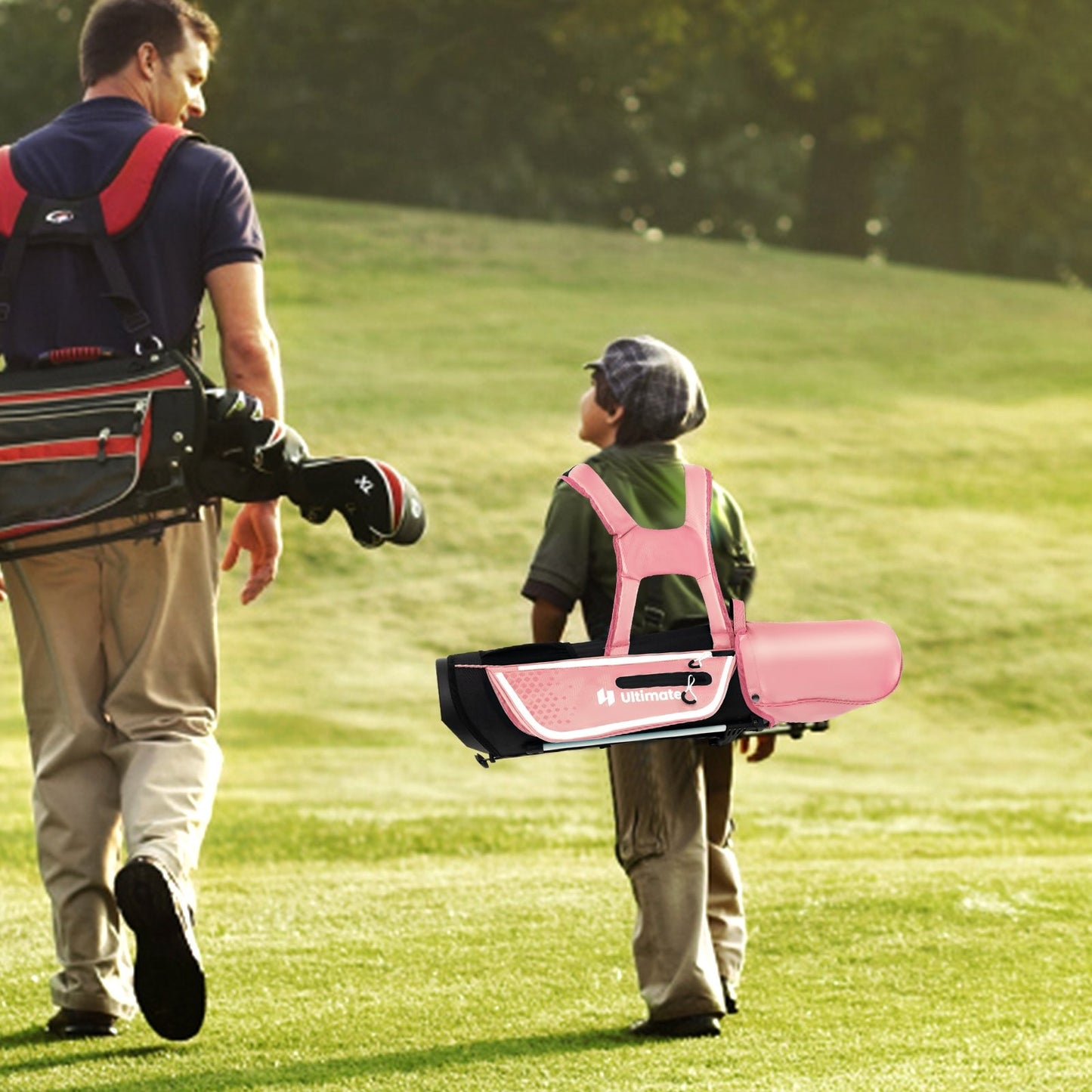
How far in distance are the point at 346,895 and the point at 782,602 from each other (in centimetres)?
1204

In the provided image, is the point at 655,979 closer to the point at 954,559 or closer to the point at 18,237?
the point at 18,237

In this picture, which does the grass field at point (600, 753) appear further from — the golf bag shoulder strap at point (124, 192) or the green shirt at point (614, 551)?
the golf bag shoulder strap at point (124, 192)

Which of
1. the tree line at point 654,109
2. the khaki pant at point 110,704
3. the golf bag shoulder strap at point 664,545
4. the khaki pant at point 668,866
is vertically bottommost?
the khaki pant at point 668,866

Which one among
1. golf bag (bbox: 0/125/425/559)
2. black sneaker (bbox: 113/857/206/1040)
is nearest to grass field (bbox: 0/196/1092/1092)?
black sneaker (bbox: 113/857/206/1040)

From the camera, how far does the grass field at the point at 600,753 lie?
5.18 metres

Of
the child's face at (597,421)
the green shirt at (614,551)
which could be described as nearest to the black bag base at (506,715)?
the green shirt at (614,551)

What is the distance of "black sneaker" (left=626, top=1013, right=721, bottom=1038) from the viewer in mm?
5070

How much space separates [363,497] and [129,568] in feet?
2.18

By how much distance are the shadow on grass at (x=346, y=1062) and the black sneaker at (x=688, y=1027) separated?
3.0 inches

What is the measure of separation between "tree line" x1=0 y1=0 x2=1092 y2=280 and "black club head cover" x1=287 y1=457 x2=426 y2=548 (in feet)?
129

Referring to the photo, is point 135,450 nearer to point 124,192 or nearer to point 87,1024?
point 124,192

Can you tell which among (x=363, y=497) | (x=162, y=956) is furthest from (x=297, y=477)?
(x=162, y=956)

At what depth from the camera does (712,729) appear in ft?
13.4

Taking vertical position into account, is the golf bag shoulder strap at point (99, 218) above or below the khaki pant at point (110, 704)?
above
